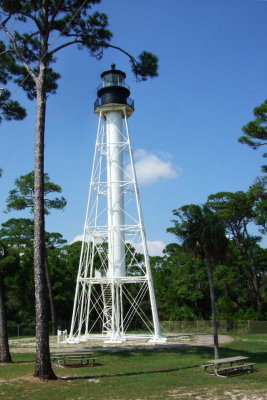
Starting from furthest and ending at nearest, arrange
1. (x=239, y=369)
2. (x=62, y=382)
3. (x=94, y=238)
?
(x=94, y=238), (x=239, y=369), (x=62, y=382)

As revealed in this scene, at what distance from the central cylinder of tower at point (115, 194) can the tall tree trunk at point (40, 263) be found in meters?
12.1

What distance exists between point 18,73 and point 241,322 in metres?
24.6

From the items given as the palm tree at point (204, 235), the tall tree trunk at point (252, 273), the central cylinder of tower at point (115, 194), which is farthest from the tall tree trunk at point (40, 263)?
the tall tree trunk at point (252, 273)

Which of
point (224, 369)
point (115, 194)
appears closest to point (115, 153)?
point (115, 194)

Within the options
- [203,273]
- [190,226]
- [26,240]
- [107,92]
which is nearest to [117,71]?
[107,92]

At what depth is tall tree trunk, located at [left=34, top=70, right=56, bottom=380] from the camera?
1192 cm

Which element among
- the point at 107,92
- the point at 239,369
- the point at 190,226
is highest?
the point at 107,92

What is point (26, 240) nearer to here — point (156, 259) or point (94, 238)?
point (94, 238)

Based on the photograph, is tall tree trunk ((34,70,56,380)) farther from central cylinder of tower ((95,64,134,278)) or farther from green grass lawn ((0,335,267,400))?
central cylinder of tower ((95,64,134,278))

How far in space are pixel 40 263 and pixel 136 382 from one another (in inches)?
160

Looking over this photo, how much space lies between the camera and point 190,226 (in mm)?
16469

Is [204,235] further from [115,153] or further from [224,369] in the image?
[115,153]

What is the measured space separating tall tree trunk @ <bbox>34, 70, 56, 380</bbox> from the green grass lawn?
54cm

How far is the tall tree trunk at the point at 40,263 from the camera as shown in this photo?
1192 cm
